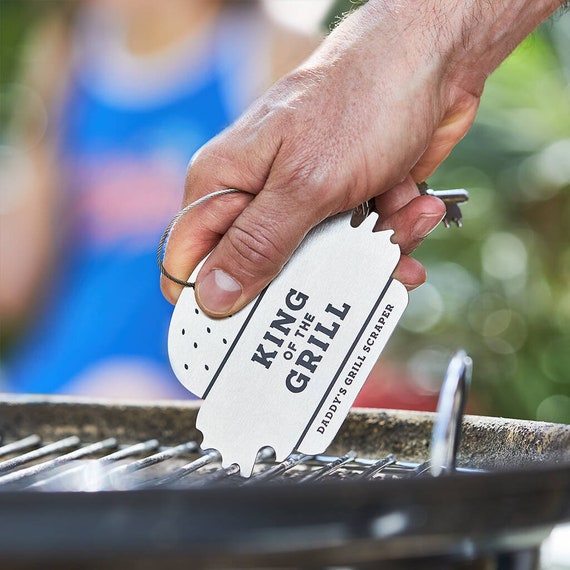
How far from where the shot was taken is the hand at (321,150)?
72cm

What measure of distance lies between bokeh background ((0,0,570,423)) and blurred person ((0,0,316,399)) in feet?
3.30

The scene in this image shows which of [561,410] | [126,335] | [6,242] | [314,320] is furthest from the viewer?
[561,410]

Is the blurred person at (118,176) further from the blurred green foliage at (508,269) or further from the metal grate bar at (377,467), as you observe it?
the blurred green foliage at (508,269)

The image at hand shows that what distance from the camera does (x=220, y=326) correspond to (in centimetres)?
75

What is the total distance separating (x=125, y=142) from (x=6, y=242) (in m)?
0.42

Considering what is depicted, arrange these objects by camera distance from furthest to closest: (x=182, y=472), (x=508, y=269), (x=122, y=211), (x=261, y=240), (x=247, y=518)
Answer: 1. (x=508, y=269)
2. (x=122, y=211)
3. (x=182, y=472)
4. (x=261, y=240)
5. (x=247, y=518)

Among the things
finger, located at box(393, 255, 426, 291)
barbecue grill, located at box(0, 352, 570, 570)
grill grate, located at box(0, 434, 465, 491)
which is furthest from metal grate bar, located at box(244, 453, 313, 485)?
barbecue grill, located at box(0, 352, 570, 570)

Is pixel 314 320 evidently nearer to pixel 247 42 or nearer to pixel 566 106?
pixel 247 42

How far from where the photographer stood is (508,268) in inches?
124

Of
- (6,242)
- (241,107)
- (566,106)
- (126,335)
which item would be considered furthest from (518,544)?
(566,106)

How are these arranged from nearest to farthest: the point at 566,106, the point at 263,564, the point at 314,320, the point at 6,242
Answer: the point at 263,564 < the point at 314,320 < the point at 6,242 < the point at 566,106

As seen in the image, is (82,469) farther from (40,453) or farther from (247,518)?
(247,518)

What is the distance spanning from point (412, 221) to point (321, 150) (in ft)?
0.43

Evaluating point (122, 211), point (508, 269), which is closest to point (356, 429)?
point (122, 211)
